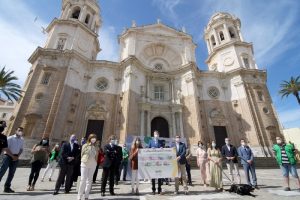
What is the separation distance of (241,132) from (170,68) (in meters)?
13.3

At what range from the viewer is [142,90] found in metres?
23.9

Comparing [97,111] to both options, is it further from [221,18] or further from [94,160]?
[221,18]

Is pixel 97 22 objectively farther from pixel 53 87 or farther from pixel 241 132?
pixel 241 132

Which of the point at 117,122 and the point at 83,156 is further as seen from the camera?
the point at 117,122

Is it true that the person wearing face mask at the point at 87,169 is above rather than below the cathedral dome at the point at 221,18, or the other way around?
below

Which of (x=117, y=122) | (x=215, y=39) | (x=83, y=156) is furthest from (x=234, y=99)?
(x=83, y=156)

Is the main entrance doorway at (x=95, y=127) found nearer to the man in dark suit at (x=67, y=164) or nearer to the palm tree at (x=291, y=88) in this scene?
the man in dark suit at (x=67, y=164)

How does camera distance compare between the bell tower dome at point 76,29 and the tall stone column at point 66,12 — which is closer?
the bell tower dome at point 76,29

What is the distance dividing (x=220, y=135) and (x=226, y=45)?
1510cm

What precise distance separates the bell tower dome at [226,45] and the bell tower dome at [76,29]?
19.8 meters

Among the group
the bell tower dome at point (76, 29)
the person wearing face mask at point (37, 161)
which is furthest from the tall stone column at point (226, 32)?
the person wearing face mask at point (37, 161)

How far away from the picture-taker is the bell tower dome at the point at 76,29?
24594 mm

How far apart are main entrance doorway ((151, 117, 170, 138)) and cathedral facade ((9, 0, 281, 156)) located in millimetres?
12

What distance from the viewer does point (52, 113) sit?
1889cm
